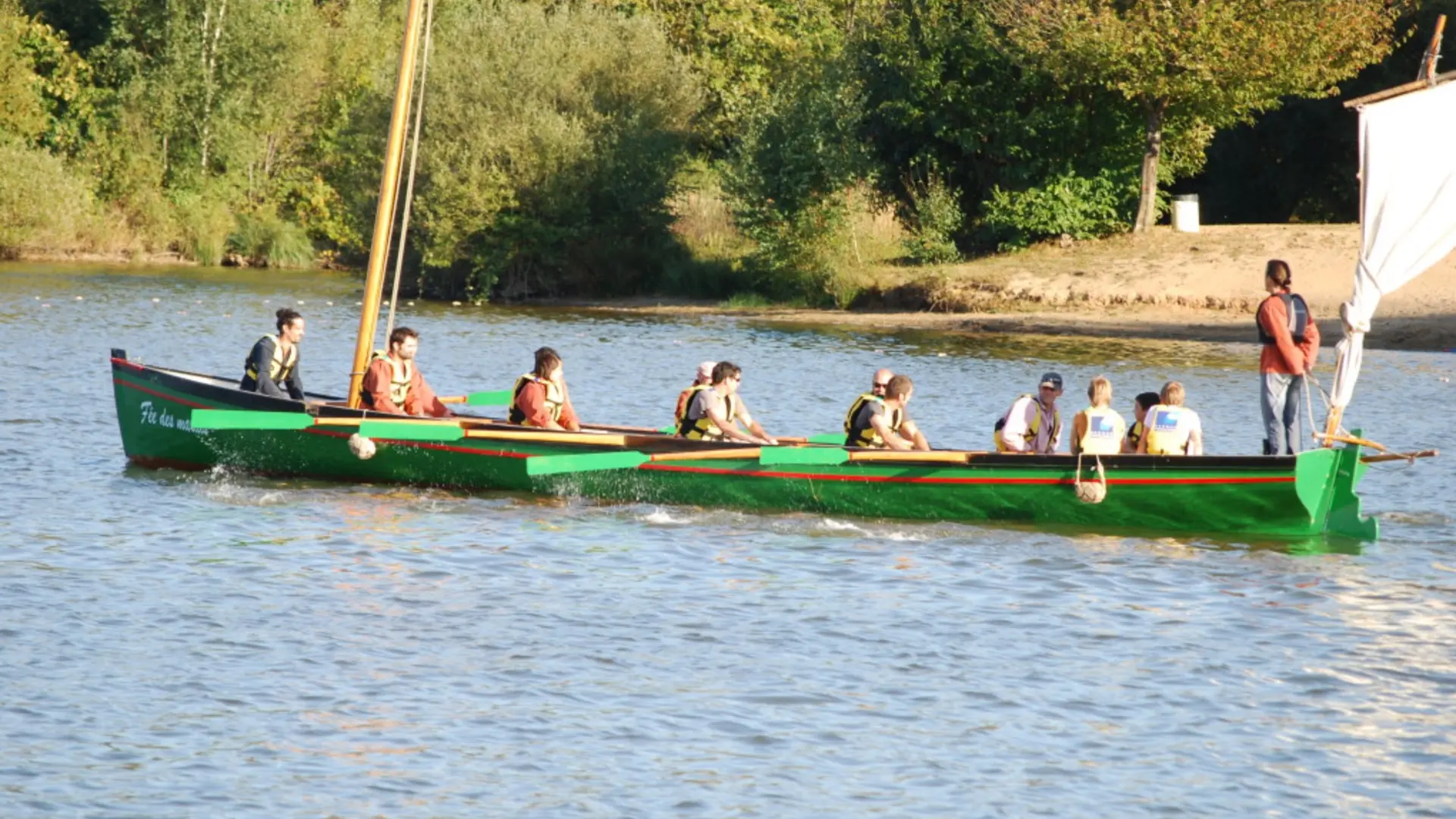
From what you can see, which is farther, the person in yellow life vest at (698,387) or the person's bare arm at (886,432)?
the person in yellow life vest at (698,387)

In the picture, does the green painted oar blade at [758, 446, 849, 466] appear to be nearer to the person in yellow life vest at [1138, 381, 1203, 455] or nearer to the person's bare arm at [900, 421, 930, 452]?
the person's bare arm at [900, 421, 930, 452]

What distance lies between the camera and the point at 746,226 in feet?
137

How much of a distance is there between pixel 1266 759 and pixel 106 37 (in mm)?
55141

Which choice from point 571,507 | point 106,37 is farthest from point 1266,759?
point 106,37

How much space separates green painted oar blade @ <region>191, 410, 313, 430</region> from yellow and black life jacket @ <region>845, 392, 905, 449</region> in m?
4.85

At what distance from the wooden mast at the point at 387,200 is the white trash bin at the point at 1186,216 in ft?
81.6

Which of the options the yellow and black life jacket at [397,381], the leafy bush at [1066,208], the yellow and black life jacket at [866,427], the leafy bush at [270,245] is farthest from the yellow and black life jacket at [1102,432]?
the leafy bush at [270,245]

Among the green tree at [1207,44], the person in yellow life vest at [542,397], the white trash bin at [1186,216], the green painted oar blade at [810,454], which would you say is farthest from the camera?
the white trash bin at [1186,216]

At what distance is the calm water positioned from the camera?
958 centimetres

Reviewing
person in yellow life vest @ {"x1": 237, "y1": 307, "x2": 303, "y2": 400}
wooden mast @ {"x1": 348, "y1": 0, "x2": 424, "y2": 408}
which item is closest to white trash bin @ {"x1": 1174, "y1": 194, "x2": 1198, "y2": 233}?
wooden mast @ {"x1": 348, "y1": 0, "x2": 424, "y2": 408}

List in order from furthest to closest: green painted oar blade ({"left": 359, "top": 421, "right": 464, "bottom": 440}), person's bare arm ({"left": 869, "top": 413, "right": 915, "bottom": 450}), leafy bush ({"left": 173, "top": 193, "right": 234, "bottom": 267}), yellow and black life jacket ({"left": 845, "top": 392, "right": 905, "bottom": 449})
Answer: leafy bush ({"left": 173, "top": 193, "right": 234, "bottom": 267})
green painted oar blade ({"left": 359, "top": 421, "right": 464, "bottom": 440})
yellow and black life jacket ({"left": 845, "top": 392, "right": 905, "bottom": 449})
person's bare arm ({"left": 869, "top": 413, "right": 915, "bottom": 450})

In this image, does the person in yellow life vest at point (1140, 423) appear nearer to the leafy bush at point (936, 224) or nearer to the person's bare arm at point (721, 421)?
the person's bare arm at point (721, 421)

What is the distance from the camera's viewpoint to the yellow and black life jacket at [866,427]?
52.7ft

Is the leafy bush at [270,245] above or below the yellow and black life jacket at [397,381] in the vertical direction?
above
